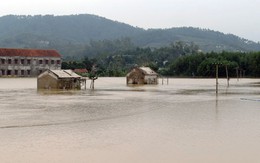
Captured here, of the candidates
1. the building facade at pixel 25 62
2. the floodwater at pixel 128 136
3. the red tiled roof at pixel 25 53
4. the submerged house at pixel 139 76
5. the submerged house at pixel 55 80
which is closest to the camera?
the floodwater at pixel 128 136

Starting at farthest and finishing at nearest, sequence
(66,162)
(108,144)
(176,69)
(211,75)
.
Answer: (176,69), (211,75), (108,144), (66,162)

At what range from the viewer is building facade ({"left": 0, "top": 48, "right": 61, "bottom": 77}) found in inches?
3994

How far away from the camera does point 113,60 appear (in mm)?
173750

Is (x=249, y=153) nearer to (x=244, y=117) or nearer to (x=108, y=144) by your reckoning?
(x=108, y=144)

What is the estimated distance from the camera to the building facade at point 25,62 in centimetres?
10144

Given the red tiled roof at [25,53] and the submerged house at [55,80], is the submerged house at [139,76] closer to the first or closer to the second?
the submerged house at [55,80]

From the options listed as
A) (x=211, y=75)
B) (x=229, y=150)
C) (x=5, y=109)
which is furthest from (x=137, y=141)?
(x=211, y=75)

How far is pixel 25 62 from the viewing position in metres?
103

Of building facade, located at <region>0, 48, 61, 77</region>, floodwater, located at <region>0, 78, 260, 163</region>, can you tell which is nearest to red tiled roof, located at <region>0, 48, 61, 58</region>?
building facade, located at <region>0, 48, 61, 77</region>

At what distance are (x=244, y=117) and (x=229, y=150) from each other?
1036 cm

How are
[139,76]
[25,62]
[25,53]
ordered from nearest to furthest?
[139,76] < [25,62] < [25,53]

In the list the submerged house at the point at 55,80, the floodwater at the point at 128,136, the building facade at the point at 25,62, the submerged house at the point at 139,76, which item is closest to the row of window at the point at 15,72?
the building facade at the point at 25,62

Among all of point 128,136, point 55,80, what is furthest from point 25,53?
point 128,136

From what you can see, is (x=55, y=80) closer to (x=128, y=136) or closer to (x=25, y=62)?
(x=128, y=136)
